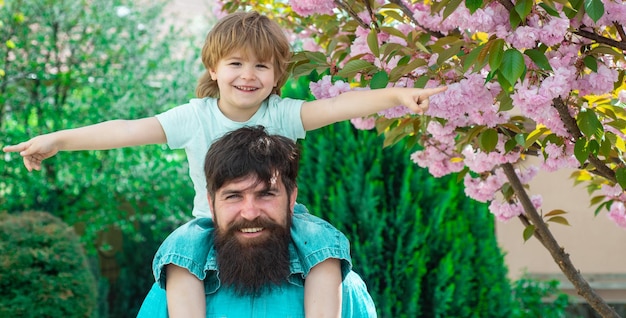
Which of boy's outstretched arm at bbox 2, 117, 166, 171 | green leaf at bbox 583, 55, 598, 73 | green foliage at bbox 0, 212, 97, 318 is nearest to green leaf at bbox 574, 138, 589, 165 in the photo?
green leaf at bbox 583, 55, 598, 73

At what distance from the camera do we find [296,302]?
88.0 inches

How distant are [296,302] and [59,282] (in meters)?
3.81

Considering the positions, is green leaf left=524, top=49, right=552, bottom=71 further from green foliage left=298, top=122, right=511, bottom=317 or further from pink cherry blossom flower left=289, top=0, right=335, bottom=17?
green foliage left=298, top=122, right=511, bottom=317

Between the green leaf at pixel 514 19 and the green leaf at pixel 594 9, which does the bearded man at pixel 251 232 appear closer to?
the green leaf at pixel 514 19

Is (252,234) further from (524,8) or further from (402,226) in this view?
(402,226)

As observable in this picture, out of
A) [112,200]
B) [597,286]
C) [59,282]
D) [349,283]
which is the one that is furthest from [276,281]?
[112,200]

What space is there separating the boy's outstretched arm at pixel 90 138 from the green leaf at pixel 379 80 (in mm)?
619

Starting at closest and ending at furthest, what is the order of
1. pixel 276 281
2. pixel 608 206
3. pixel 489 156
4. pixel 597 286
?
1. pixel 276 281
2. pixel 489 156
3. pixel 608 206
4. pixel 597 286

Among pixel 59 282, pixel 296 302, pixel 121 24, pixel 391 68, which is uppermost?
pixel 121 24

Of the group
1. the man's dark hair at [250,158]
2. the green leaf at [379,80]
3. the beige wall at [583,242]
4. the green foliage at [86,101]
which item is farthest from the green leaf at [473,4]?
the green foliage at [86,101]

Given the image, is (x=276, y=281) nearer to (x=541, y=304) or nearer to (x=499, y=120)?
(x=499, y=120)

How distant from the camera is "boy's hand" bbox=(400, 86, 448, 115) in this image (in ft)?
6.75

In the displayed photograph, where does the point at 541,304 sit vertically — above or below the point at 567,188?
below

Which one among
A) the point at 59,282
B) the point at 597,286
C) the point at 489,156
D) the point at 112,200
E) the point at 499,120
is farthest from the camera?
the point at 112,200
